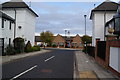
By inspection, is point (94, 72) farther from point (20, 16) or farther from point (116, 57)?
point (20, 16)

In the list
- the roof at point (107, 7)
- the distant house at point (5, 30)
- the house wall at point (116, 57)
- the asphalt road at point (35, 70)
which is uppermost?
the roof at point (107, 7)

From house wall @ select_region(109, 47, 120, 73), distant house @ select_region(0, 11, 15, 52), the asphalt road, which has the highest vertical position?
distant house @ select_region(0, 11, 15, 52)

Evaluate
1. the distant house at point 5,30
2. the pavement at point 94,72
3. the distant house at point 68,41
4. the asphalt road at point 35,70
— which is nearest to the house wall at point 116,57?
the pavement at point 94,72

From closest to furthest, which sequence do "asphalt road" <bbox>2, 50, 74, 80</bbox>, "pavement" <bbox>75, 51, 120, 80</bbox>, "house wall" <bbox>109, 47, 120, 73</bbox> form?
"pavement" <bbox>75, 51, 120, 80</bbox> < "house wall" <bbox>109, 47, 120, 73</bbox> < "asphalt road" <bbox>2, 50, 74, 80</bbox>

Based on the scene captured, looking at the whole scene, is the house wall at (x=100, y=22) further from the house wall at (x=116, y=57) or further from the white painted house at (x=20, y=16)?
the house wall at (x=116, y=57)

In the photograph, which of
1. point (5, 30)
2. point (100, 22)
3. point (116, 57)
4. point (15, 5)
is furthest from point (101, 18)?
point (116, 57)

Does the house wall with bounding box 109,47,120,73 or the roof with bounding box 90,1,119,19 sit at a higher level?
the roof with bounding box 90,1,119,19

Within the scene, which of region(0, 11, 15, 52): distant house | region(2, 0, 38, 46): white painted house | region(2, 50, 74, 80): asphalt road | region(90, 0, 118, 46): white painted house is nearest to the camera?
region(2, 50, 74, 80): asphalt road

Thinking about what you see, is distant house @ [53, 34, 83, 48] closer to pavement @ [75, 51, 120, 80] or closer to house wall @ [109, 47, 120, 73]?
pavement @ [75, 51, 120, 80]

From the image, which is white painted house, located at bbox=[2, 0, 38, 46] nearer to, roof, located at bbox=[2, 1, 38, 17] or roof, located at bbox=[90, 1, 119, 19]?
roof, located at bbox=[2, 1, 38, 17]

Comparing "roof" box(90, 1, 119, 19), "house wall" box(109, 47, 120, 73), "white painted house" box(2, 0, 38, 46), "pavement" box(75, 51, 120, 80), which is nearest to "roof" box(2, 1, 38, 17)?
"white painted house" box(2, 0, 38, 46)

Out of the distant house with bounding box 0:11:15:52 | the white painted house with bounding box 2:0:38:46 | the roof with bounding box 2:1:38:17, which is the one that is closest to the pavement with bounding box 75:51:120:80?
the distant house with bounding box 0:11:15:52

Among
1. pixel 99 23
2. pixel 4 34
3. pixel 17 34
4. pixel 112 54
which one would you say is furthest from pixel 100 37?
pixel 112 54

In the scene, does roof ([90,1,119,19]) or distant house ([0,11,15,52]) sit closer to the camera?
distant house ([0,11,15,52])
